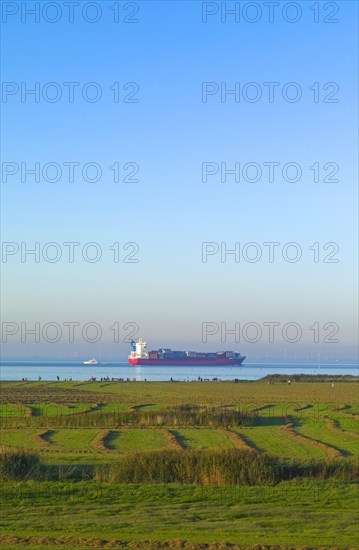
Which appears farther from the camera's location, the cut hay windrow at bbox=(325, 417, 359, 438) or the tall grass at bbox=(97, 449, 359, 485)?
the cut hay windrow at bbox=(325, 417, 359, 438)

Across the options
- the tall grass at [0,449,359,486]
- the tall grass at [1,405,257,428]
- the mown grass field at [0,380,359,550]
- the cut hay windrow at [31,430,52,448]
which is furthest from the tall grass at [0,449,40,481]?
the tall grass at [1,405,257,428]

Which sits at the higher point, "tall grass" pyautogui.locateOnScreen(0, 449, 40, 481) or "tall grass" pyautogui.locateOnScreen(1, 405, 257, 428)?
"tall grass" pyautogui.locateOnScreen(0, 449, 40, 481)

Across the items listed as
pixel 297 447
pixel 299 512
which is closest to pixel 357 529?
pixel 299 512

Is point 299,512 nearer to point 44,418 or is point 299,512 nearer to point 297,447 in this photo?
point 297,447

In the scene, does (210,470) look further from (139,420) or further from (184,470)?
(139,420)

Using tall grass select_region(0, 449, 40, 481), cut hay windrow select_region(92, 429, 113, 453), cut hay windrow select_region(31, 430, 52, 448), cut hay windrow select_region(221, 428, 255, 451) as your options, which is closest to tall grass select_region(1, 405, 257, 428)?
cut hay windrow select_region(221, 428, 255, 451)

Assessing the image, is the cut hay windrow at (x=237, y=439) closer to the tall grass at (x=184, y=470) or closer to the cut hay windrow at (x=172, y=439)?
the cut hay windrow at (x=172, y=439)

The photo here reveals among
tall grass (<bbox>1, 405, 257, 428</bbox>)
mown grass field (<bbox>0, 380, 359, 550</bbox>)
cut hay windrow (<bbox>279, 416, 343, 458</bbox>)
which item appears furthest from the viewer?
tall grass (<bbox>1, 405, 257, 428</bbox>)

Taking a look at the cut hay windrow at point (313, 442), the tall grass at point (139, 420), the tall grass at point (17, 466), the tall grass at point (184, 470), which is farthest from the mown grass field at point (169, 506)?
the tall grass at point (139, 420)

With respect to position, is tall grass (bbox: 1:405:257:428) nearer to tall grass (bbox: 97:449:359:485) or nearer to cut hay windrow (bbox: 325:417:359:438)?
cut hay windrow (bbox: 325:417:359:438)

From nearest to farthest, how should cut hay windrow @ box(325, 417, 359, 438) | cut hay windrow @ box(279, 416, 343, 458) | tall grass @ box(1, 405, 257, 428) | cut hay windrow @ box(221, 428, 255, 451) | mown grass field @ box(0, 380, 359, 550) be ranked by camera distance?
mown grass field @ box(0, 380, 359, 550) → cut hay windrow @ box(279, 416, 343, 458) → cut hay windrow @ box(221, 428, 255, 451) → cut hay windrow @ box(325, 417, 359, 438) → tall grass @ box(1, 405, 257, 428)

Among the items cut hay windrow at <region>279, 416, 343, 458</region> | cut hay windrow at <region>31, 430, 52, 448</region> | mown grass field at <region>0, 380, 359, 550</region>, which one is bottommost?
cut hay windrow at <region>279, 416, 343, 458</region>
